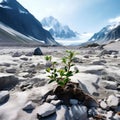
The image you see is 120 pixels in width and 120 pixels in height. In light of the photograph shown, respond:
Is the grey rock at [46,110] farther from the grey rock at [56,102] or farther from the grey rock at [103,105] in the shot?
the grey rock at [103,105]

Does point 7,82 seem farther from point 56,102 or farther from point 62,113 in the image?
point 62,113

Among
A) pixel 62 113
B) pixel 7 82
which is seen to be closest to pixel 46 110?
pixel 62 113

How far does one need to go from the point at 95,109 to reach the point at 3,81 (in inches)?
148

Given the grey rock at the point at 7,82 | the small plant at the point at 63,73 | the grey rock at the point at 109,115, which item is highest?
the small plant at the point at 63,73

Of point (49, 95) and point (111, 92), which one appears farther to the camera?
point (111, 92)

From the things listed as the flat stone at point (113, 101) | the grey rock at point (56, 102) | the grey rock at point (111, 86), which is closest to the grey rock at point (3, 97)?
the grey rock at point (56, 102)

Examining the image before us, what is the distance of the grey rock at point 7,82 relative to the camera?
987 cm

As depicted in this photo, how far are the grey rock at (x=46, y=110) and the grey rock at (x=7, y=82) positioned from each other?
2.81 meters

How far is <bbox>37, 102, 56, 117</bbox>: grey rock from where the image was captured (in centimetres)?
715

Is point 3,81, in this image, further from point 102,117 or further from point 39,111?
point 102,117

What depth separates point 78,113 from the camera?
7449 millimetres

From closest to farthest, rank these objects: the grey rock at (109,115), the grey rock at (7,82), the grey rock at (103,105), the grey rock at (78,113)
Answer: the grey rock at (78,113) → the grey rock at (109,115) → the grey rock at (103,105) → the grey rock at (7,82)

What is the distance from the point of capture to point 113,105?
8.18 m

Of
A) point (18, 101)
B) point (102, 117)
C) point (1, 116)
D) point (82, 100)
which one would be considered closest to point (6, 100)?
point (18, 101)
